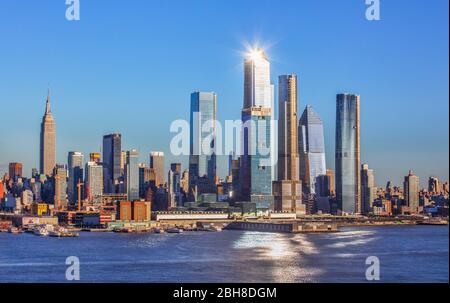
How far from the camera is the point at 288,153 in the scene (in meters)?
63.5

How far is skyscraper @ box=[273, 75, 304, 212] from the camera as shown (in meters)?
58.0

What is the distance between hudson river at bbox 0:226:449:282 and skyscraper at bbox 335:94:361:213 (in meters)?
33.9

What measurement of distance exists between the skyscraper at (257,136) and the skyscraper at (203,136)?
2126 mm

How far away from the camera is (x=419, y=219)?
5375 cm

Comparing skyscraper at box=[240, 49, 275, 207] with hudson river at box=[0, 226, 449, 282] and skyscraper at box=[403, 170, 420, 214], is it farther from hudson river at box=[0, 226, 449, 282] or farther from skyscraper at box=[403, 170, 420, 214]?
hudson river at box=[0, 226, 449, 282]

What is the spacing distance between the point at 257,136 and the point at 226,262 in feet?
126

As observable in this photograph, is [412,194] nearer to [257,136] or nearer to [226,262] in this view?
[257,136]

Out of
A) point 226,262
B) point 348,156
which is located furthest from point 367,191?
point 226,262

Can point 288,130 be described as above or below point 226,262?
above

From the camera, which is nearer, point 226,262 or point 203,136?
point 226,262

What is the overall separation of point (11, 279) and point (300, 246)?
493 inches

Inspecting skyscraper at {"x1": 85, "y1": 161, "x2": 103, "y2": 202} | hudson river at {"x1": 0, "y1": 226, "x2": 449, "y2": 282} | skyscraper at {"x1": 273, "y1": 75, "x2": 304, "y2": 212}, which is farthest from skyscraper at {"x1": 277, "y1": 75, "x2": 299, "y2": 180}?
hudson river at {"x1": 0, "y1": 226, "x2": 449, "y2": 282}

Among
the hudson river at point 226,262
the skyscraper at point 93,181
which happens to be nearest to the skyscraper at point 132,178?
the skyscraper at point 93,181
